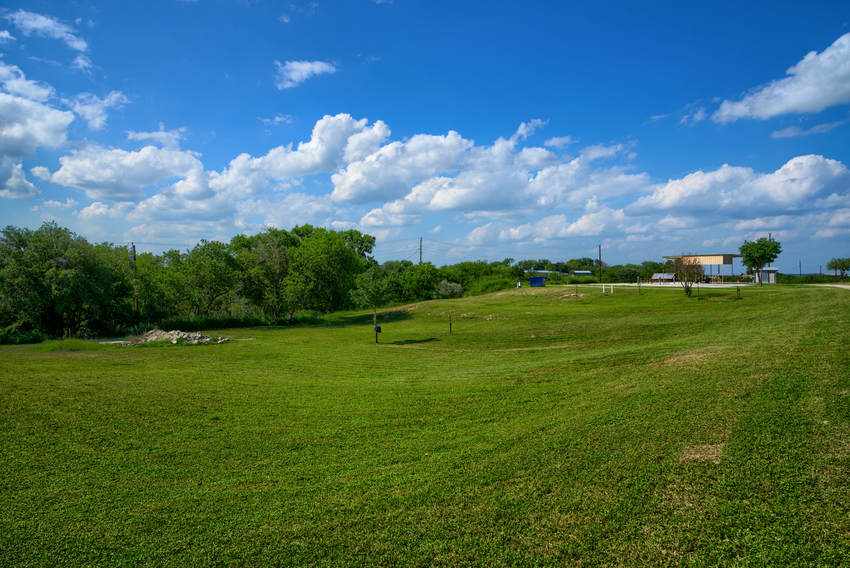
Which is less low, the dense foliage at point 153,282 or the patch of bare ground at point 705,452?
the dense foliage at point 153,282

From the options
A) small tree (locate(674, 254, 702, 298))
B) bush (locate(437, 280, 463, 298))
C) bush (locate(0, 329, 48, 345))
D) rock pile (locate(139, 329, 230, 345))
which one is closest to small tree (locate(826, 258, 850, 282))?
small tree (locate(674, 254, 702, 298))

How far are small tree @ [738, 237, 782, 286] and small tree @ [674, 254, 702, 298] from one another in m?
19.6

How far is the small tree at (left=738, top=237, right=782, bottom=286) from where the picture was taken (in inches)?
2037

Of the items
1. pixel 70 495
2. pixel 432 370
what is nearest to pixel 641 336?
pixel 432 370

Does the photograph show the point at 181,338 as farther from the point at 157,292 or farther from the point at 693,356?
the point at 693,356

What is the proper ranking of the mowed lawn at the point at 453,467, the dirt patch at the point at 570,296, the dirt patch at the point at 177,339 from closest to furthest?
the mowed lawn at the point at 453,467, the dirt patch at the point at 177,339, the dirt patch at the point at 570,296

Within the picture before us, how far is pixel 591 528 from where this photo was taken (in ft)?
12.8

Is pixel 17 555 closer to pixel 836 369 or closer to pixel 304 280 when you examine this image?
pixel 836 369

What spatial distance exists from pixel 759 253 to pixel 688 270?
24.1m

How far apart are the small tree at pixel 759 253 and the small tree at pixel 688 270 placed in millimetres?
19601

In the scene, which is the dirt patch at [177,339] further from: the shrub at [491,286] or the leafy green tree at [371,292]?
the shrub at [491,286]

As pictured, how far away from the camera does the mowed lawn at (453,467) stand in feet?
12.4

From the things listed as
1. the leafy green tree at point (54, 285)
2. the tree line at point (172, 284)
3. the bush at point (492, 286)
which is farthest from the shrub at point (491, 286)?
the leafy green tree at point (54, 285)

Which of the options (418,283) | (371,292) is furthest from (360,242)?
(371,292)
